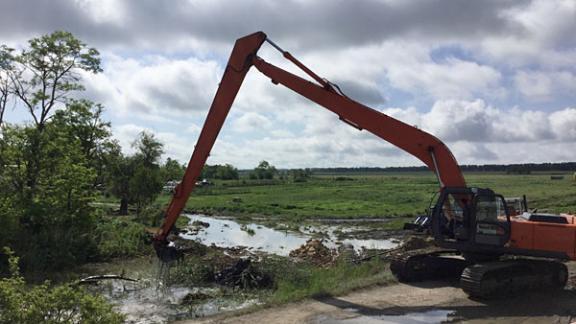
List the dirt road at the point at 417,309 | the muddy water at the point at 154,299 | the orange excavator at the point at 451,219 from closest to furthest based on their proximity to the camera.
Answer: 1. the dirt road at the point at 417,309
2. the orange excavator at the point at 451,219
3. the muddy water at the point at 154,299

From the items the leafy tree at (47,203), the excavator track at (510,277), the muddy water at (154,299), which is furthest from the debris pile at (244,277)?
the leafy tree at (47,203)

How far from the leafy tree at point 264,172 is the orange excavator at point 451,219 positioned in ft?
409

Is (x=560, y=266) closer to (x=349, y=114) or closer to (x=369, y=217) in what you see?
(x=349, y=114)

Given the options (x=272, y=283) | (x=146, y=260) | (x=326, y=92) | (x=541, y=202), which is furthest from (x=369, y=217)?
(x=326, y=92)

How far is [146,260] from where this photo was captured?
2191cm

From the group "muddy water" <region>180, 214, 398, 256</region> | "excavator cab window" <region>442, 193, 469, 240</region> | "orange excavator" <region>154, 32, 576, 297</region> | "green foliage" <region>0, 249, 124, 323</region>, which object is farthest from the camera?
"muddy water" <region>180, 214, 398, 256</region>

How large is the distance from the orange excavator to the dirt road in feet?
1.61

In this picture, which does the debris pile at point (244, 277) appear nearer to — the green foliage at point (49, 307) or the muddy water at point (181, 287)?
the muddy water at point (181, 287)

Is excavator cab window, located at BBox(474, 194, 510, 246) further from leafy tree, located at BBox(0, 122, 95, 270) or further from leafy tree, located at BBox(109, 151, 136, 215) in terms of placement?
leafy tree, located at BBox(109, 151, 136, 215)

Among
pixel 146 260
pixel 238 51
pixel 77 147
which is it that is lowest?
pixel 146 260

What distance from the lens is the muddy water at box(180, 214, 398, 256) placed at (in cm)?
2778

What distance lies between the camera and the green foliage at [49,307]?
685 centimetres

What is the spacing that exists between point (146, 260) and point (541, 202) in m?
39.4

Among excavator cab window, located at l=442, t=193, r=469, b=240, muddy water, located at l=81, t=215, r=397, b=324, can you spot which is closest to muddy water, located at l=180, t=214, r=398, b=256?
muddy water, located at l=81, t=215, r=397, b=324
